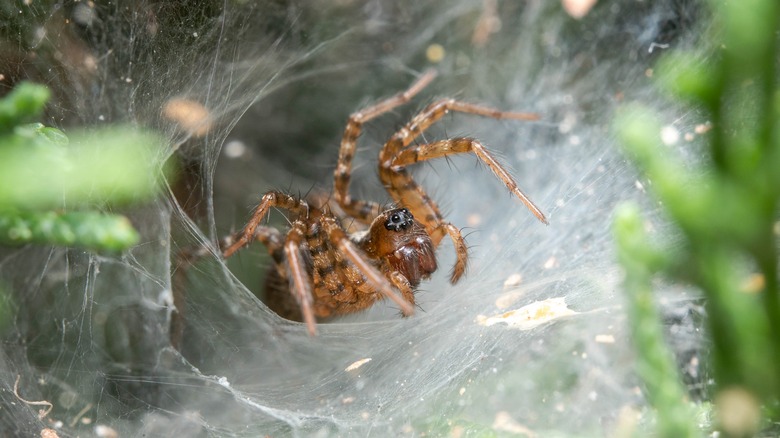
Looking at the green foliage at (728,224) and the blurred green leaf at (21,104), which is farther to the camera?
the blurred green leaf at (21,104)

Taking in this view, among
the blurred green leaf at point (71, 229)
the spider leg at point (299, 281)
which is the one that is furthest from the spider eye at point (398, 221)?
the blurred green leaf at point (71, 229)

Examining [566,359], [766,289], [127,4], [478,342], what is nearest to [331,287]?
[478,342]

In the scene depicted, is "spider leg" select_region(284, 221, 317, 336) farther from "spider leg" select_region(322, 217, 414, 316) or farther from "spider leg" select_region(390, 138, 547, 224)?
"spider leg" select_region(390, 138, 547, 224)

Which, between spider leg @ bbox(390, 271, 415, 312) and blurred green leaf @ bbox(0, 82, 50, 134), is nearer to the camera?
blurred green leaf @ bbox(0, 82, 50, 134)

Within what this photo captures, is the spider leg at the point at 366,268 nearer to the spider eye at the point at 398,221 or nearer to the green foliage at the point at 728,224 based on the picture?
the spider eye at the point at 398,221

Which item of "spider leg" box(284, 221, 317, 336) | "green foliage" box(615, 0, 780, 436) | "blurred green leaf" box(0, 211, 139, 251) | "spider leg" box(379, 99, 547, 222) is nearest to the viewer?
"green foliage" box(615, 0, 780, 436)

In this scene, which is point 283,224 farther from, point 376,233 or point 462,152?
point 462,152

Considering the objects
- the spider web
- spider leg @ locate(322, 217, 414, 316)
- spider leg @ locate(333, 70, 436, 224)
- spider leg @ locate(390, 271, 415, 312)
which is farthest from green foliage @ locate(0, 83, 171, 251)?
spider leg @ locate(333, 70, 436, 224)

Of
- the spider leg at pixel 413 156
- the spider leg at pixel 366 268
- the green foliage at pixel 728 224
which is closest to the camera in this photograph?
the green foliage at pixel 728 224
